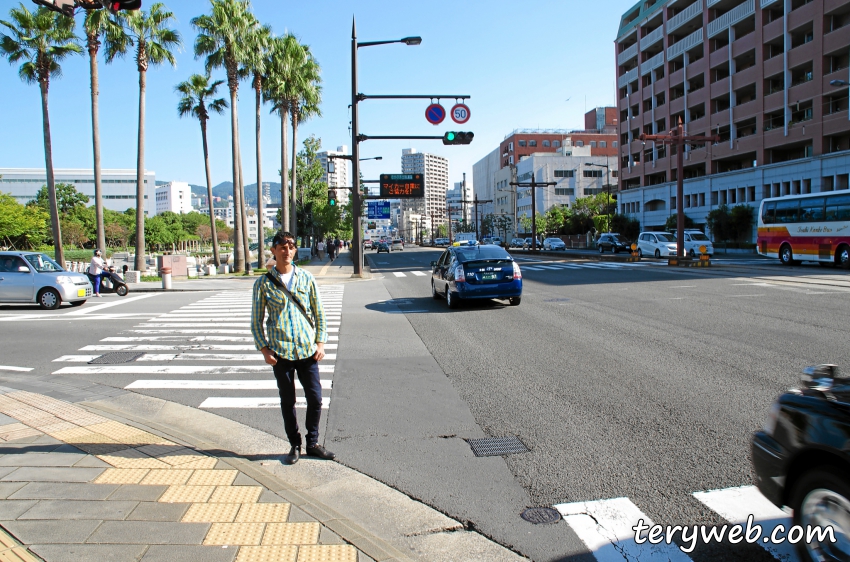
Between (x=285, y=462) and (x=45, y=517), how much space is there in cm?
175

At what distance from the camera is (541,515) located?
408cm

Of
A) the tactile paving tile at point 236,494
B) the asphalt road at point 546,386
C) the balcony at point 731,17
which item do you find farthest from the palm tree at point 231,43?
the balcony at point 731,17

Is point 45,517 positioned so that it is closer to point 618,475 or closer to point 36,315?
point 618,475

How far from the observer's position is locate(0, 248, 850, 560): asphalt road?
14.8ft

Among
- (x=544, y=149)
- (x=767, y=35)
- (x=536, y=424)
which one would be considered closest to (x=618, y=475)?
(x=536, y=424)

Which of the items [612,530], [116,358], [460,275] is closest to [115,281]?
[116,358]

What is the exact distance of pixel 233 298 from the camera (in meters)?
20.6

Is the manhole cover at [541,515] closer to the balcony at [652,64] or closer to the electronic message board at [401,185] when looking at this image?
the electronic message board at [401,185]

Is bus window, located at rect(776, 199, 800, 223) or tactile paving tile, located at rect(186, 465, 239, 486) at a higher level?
bus window, located at rect(776, 199, 800, 223)

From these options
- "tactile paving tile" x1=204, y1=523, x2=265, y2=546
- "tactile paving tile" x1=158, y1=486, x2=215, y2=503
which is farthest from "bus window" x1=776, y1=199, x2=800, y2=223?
"tactile paving tile" x1=204, y1=523, x2=265, y2=546

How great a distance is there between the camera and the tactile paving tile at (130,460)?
16.0 feet

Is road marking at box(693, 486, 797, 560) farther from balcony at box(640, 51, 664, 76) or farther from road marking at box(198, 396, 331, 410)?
balcony at box(640, 51, 664, 76)

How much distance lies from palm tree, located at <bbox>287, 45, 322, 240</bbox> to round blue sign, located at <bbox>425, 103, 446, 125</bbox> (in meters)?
20.2

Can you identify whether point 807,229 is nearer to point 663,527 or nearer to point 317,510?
point 663,527
